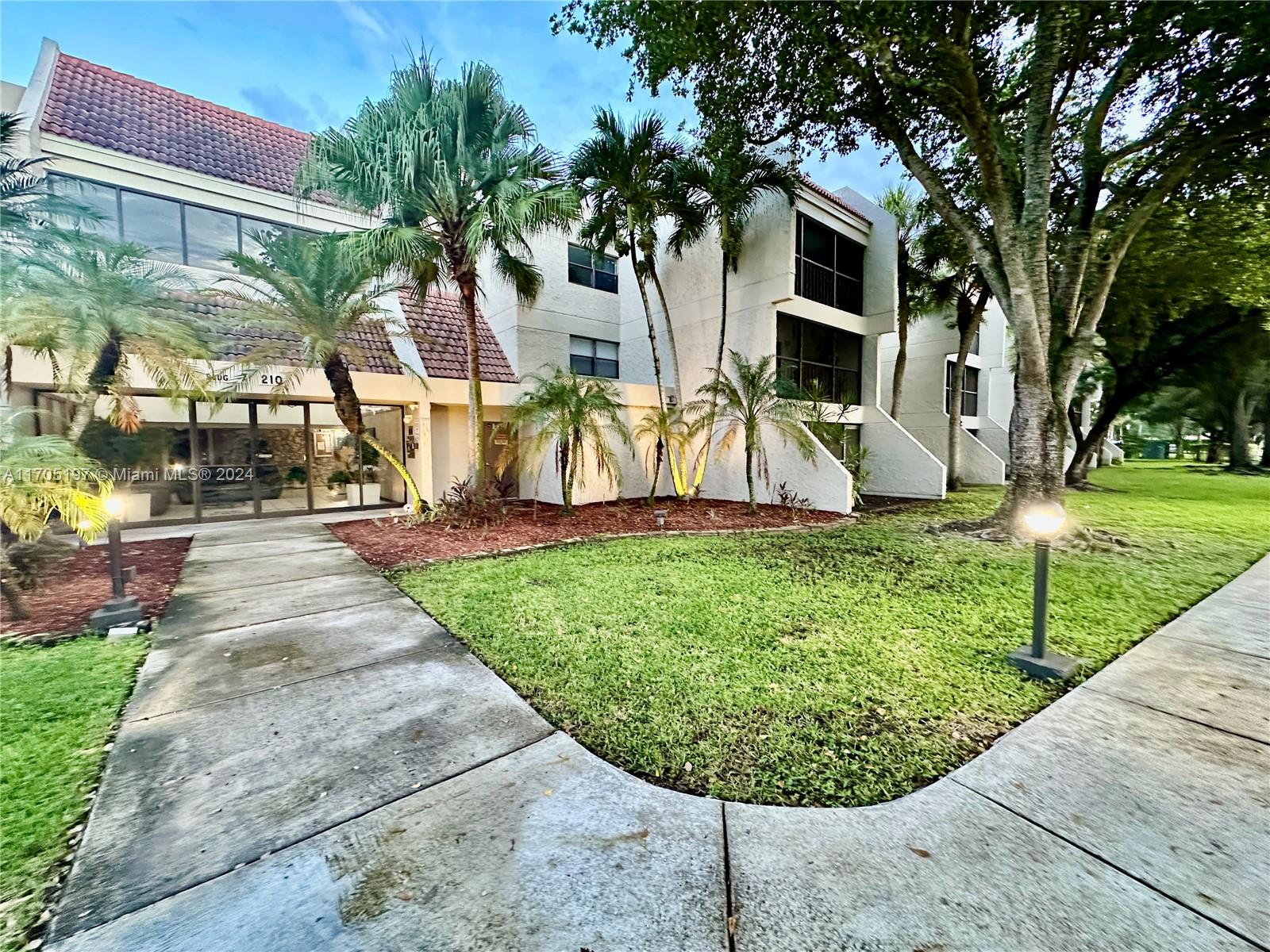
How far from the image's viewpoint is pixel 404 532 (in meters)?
9.73

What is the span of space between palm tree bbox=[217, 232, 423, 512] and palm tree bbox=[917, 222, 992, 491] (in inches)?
607

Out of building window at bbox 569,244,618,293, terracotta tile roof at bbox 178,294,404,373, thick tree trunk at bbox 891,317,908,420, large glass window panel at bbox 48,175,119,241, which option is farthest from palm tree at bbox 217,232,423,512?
Result: thick tree trunk at bbox 891,317,908,420

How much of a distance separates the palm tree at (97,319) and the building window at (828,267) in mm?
12787

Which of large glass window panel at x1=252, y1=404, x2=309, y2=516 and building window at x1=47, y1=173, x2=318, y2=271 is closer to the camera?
building window at x1=47, y1=173, x2=318, y2=271

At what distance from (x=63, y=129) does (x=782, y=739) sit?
52.4 feet

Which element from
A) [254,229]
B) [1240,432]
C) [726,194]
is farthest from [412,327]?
[1240,432]

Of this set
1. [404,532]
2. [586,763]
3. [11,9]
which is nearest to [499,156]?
[11,9]

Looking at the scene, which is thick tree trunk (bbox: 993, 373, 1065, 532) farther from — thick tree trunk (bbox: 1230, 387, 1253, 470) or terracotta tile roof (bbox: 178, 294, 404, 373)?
thick tree trunk (bbox: 1230, 387, 1253, 470)

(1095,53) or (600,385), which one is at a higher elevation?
(1095,53)

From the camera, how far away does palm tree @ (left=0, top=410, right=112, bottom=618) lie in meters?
4.36

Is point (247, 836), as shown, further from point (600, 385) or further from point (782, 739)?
point (600, 385)

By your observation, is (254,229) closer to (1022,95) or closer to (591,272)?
(591,272)

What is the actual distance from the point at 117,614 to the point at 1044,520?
8.21 m

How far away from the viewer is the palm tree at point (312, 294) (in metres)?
9.05
